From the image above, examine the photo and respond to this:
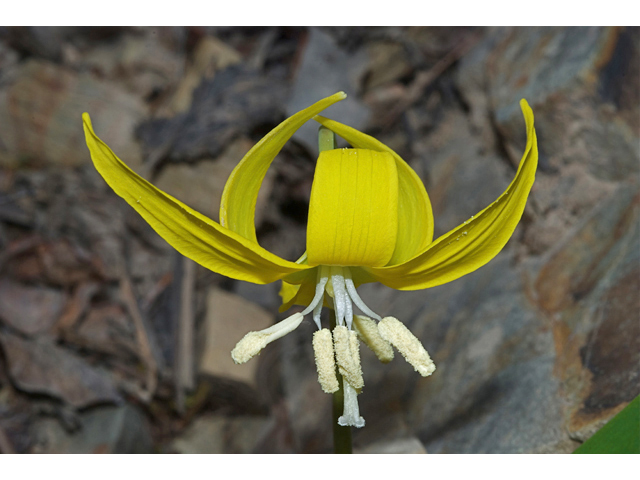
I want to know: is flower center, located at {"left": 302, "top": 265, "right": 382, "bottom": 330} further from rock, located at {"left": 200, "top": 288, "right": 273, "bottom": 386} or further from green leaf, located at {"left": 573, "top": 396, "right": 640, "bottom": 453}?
rock, located at {"left": 200, "top": 288, "right": 273, "bottom": 386}

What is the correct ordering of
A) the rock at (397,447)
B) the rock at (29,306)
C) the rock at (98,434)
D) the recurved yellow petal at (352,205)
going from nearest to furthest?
1. the recurved yellow petal at (352,205)
2. the rock at (397,447)
3. the rock at (98,434)
4. the rock at (29,306)

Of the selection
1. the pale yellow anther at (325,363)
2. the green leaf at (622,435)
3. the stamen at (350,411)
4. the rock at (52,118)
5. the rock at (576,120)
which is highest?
the rock at (52,118)

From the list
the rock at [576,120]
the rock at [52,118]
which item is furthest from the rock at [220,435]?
the rock at [52,118]

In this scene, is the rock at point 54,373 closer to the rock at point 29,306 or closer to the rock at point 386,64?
the rock at point 29,306

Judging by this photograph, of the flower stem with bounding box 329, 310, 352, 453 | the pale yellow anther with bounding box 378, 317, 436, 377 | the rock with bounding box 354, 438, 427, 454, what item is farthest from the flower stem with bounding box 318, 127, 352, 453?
the rock with bounding box 354, 438, 427, 454

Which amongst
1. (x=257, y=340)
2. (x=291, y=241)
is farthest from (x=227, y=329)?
(x=257, y=340)
